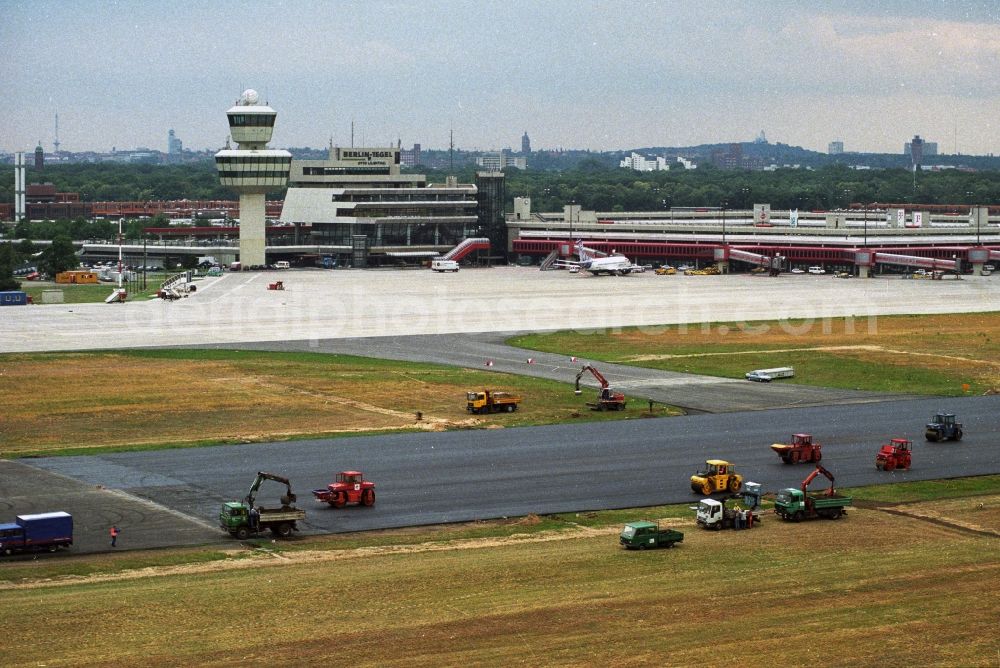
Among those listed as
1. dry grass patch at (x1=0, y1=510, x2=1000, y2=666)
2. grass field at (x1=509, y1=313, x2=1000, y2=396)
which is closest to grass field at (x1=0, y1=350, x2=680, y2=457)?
grass field at (x1=509, y1=313, x2=1000, y2=396)

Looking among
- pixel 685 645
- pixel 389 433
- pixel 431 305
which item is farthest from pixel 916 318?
pixel 685 645

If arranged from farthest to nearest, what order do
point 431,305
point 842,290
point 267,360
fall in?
1. point 842,290
2. point 431,305
3. point 267,360

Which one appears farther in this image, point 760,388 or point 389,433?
point 760,388

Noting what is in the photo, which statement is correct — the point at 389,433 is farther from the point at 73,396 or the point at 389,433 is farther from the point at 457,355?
the point at 457,355

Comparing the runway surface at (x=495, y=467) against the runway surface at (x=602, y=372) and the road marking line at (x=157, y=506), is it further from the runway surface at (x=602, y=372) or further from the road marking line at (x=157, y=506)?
the runway surface at (x=602, y=372)

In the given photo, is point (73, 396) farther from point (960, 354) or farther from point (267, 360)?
point (960, 354)

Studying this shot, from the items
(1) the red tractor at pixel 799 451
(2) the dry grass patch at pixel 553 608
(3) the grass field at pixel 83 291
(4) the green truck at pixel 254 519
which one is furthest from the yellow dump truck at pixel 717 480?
(3) the grass field at pixel 83 291

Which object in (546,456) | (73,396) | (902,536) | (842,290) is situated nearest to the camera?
(902,536)
